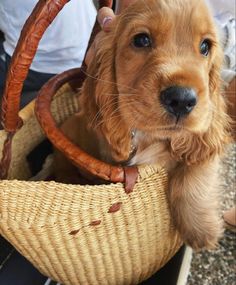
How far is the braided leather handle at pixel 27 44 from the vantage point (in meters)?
0.95

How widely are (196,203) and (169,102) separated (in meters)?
0.36

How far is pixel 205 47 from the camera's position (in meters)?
1.04

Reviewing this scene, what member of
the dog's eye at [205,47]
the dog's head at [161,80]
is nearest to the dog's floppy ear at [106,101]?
the dog's head at [161,80]

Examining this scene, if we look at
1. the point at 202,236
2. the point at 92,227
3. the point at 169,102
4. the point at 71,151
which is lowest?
the point at 202,236

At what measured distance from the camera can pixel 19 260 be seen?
4.65ft

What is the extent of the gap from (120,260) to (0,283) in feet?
1.37

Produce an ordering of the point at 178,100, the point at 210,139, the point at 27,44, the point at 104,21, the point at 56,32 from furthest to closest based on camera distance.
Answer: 1. the point at 56,32
2. the point at 104,21
3. the point at 210,139
4. the point at 27,44
5. the point at 178,100

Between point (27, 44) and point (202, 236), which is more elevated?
point (27, 44)

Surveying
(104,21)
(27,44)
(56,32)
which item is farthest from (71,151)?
(56,32)

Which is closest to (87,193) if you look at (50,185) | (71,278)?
(50,185)

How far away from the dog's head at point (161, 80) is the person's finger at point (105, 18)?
0.12 feet

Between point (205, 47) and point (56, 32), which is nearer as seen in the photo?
point (205, 47)

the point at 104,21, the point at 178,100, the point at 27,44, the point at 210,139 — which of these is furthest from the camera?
the point at 104,21

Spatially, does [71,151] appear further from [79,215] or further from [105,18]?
[105,18]
